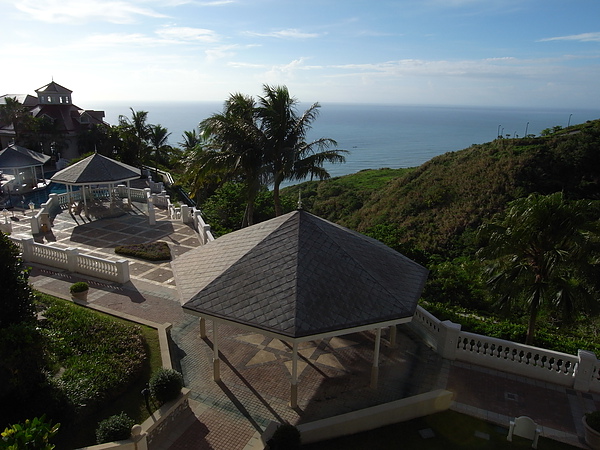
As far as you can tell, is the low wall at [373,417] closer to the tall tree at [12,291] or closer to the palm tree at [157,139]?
the tall tree at [12,291]

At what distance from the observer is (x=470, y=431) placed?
1093 cm

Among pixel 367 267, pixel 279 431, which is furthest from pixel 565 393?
pixel 279 431

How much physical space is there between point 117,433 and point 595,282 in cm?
1384

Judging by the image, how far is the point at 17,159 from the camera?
1511 inches

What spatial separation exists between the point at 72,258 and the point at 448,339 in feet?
55.5

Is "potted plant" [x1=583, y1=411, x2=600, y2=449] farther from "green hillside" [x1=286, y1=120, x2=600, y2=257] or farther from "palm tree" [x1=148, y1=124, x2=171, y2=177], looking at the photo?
"palm tree" [x1=148, y1=124, x2=171, y2=177]

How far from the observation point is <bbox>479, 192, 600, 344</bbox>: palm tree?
41.5 ft

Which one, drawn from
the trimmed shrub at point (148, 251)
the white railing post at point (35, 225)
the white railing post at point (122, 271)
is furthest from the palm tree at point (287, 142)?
the white railing post at point (35, 225)

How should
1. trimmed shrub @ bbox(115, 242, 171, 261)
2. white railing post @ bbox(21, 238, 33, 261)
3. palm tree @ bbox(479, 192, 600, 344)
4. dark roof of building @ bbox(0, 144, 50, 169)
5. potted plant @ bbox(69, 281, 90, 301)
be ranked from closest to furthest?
palm tree @ bbox(479, 192, 600, 344), potted plant @ bbox(69, 281, 90, 301), white railing post @ bbox(21, 238, 33, 261), trimmed shrub @ bbox(115, 242, 171, 261), dark roof of building @ bbox(0, 144, 50, 169)

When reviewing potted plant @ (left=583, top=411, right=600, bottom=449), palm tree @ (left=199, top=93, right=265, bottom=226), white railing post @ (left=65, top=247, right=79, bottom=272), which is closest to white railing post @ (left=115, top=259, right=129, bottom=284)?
white railing post @ (left=65, top=247, right=79, bottom=272)

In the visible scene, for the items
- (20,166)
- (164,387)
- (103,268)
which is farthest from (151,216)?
(164,387)

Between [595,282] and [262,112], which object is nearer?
[595,282]

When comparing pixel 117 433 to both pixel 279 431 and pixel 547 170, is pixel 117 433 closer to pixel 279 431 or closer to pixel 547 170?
pixel 279 431

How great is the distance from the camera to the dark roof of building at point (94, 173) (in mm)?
29375
